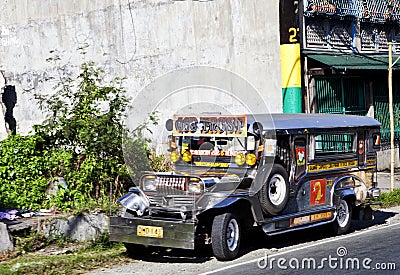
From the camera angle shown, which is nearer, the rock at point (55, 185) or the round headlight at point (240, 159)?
the round headlight at point (240, 159)

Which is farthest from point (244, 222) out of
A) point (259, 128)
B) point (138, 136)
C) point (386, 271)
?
point (138, 136)

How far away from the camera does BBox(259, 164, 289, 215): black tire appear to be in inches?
420

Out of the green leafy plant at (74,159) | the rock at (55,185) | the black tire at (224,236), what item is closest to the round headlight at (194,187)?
the black tire at (224,236)

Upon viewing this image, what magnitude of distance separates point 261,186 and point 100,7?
12996 mm

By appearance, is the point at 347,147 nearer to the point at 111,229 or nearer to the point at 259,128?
the point at 259,128

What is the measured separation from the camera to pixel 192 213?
10.1 m

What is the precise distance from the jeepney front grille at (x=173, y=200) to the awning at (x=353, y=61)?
32.7ft

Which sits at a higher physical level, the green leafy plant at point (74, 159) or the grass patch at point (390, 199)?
the green leafy plant at point (74, 159)

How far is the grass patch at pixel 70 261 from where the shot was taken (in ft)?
32.0

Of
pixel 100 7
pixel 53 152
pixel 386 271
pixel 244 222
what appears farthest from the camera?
pixel 100 7

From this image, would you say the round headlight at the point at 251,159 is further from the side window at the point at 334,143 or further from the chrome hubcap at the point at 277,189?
the side window at the point at 334,143

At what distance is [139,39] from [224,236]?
1211 cm

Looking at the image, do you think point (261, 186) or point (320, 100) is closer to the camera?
point (261, 186)

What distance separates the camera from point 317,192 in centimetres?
1192
